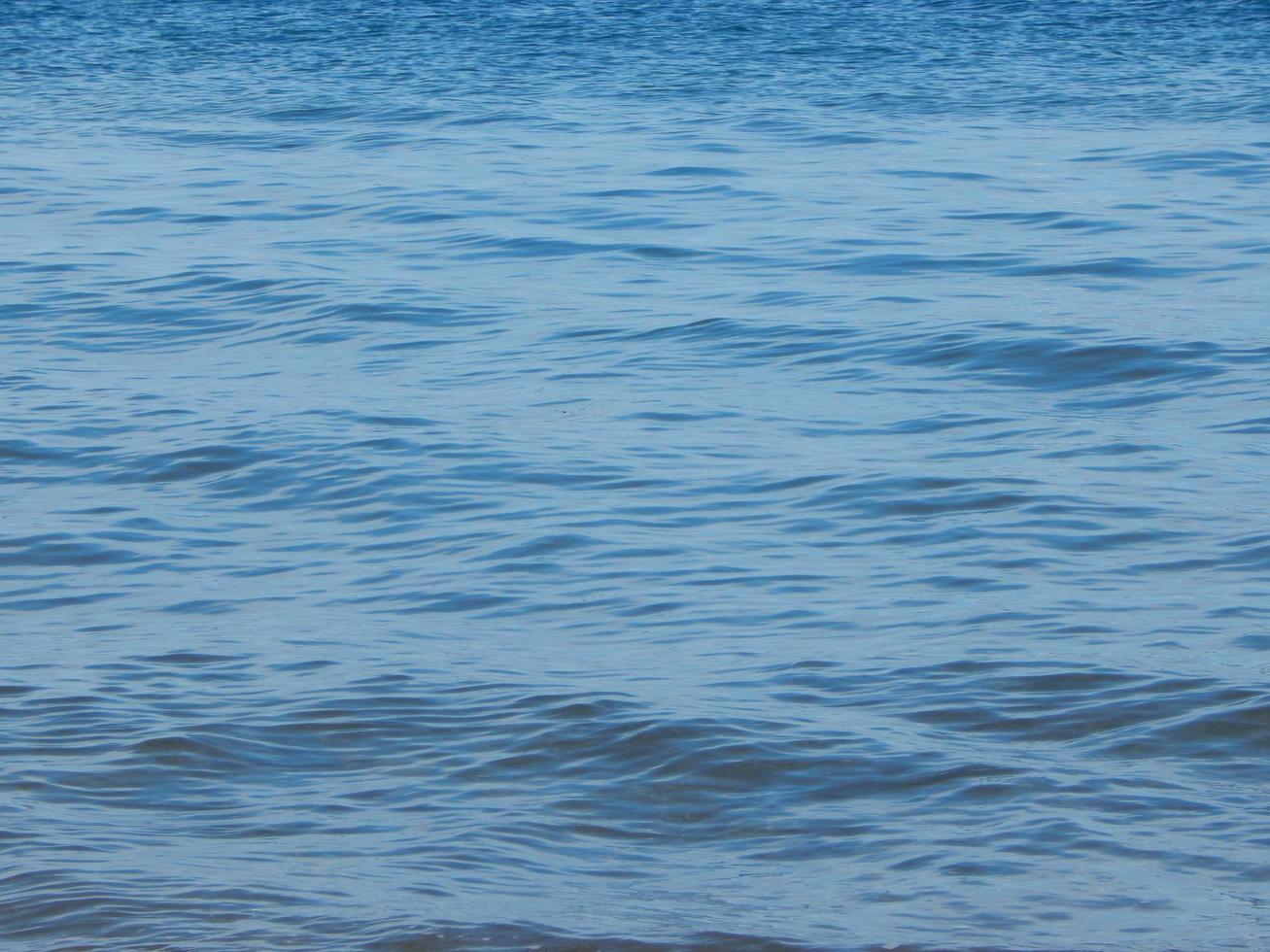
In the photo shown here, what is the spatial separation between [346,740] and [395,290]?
7606 mm

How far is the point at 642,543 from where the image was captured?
328 inches

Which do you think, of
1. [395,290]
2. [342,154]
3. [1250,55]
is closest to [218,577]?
[395,290]

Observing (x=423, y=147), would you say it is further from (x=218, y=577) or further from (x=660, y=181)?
(x=218, y=577)

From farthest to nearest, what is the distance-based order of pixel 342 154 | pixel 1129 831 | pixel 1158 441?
1. pixel 342 154
2. pixel 1158 441
3. pixel 1129 831

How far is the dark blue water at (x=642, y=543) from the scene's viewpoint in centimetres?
533

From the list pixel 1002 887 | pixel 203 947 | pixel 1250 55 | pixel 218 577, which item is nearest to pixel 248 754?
pixel 203 947

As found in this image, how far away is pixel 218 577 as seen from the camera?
7965 millimetres

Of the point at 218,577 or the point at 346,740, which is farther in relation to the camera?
the point at 218,577

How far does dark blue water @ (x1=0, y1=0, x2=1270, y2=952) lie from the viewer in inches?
210

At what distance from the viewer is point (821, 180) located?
1739 cm

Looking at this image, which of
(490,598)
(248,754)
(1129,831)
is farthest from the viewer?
(490,598)

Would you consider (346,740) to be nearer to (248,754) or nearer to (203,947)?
(248,754)

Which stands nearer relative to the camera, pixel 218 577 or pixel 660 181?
pixel 218 577

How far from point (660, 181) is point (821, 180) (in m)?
1.41
